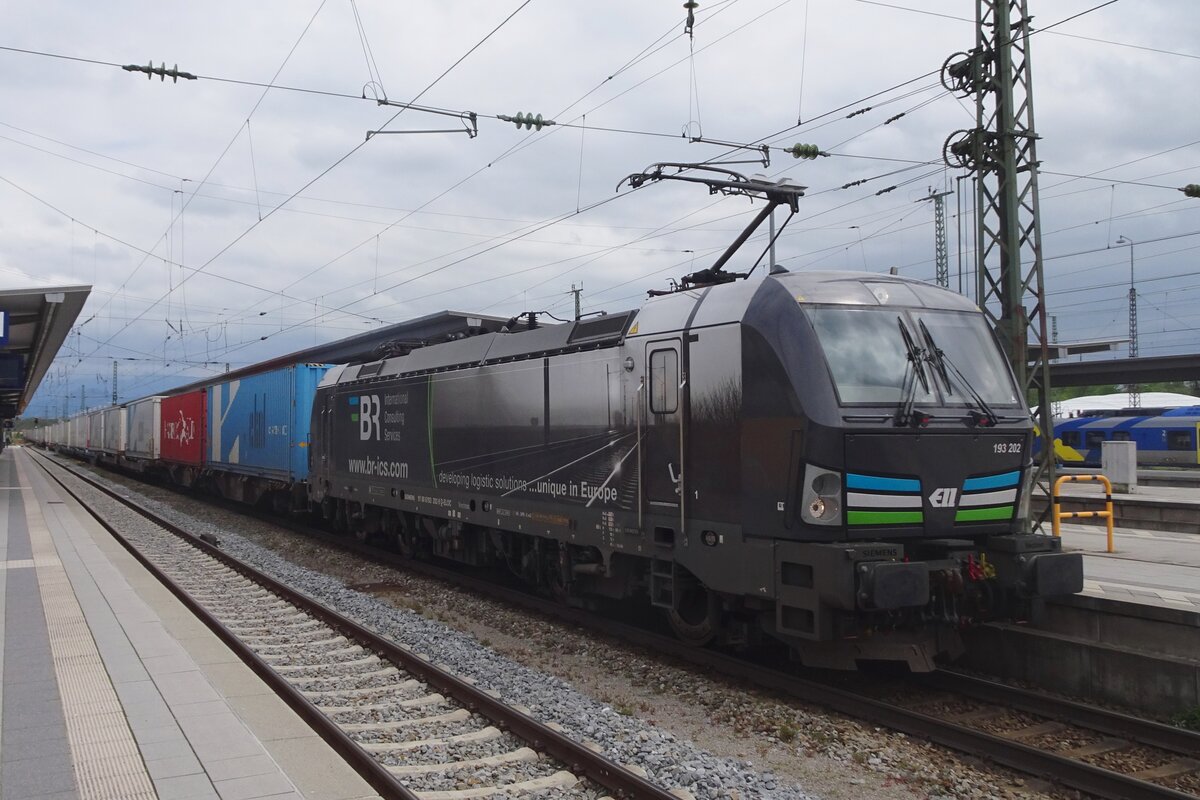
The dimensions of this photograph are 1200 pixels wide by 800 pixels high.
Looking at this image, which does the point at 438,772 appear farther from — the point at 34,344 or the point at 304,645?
the point at 34,344

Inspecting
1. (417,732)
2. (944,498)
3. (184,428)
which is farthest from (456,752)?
(184,428)

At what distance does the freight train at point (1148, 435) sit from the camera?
3600 centimetres

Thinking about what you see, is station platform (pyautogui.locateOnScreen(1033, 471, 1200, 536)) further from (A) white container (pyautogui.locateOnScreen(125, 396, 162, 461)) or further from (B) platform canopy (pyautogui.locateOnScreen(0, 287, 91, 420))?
(A) white container (pyautogui.locateOnScreen(125, 396, 162, 461))

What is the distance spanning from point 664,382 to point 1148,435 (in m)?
36.2

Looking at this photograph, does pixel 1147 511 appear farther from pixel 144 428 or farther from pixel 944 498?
pixel 144 428

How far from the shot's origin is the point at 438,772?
5566 mm

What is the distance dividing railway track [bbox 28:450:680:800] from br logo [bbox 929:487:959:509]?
10.4 feet

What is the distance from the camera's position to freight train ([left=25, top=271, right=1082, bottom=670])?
6.67 m

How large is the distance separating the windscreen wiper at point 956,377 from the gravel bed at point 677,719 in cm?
249

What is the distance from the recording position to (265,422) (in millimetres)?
21547

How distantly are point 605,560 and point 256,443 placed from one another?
15.6 m

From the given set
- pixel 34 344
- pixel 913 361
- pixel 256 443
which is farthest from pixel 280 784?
pixel 34 344

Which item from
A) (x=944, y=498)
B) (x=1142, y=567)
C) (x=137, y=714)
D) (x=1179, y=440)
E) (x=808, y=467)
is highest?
(x=808, y=467)

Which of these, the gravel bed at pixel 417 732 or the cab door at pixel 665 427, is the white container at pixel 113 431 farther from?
the gravel bed at pixel 417 732
